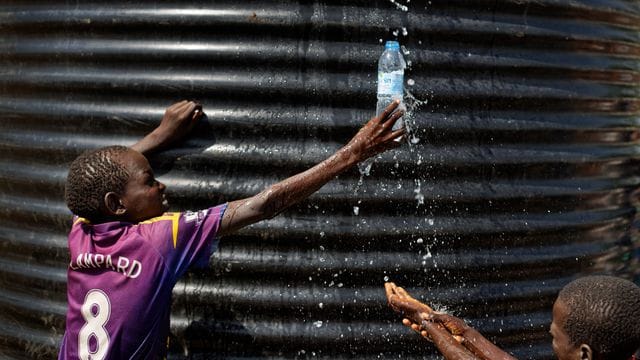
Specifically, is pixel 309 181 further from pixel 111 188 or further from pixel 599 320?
pixel 599 320

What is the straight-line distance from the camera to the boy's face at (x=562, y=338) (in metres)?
2.43

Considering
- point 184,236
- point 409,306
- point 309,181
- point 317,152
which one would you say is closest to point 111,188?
point 184,236

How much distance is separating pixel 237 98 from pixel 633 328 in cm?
186

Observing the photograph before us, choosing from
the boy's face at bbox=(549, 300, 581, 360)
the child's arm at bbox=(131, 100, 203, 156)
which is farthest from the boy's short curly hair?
the boy's face at bbox=(549, 300, 581, 360)

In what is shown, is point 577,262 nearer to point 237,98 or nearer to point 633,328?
point 633,328

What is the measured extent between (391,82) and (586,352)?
1419mm

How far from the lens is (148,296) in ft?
9.36

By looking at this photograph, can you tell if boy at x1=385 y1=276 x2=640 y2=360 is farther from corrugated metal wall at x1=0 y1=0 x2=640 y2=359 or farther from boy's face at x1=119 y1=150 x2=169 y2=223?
boy's face at x1=119 y1=150 x2=169 y2=223

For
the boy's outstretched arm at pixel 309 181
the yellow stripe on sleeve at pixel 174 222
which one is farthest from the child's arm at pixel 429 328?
the yellow stripe on sleeve at pixel 174 222

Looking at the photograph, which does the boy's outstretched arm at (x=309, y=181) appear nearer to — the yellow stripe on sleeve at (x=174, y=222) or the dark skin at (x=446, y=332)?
the yellow stripe on sleeve at (x=174, y=222)

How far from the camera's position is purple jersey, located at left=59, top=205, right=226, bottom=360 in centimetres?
284

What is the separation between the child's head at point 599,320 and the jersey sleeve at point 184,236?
4.27ft

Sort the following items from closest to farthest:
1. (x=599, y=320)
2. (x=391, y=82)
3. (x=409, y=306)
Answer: (x=599, y=320)
(x=409, y=306)
(x=391, y=82)

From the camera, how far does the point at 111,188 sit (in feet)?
9.48
